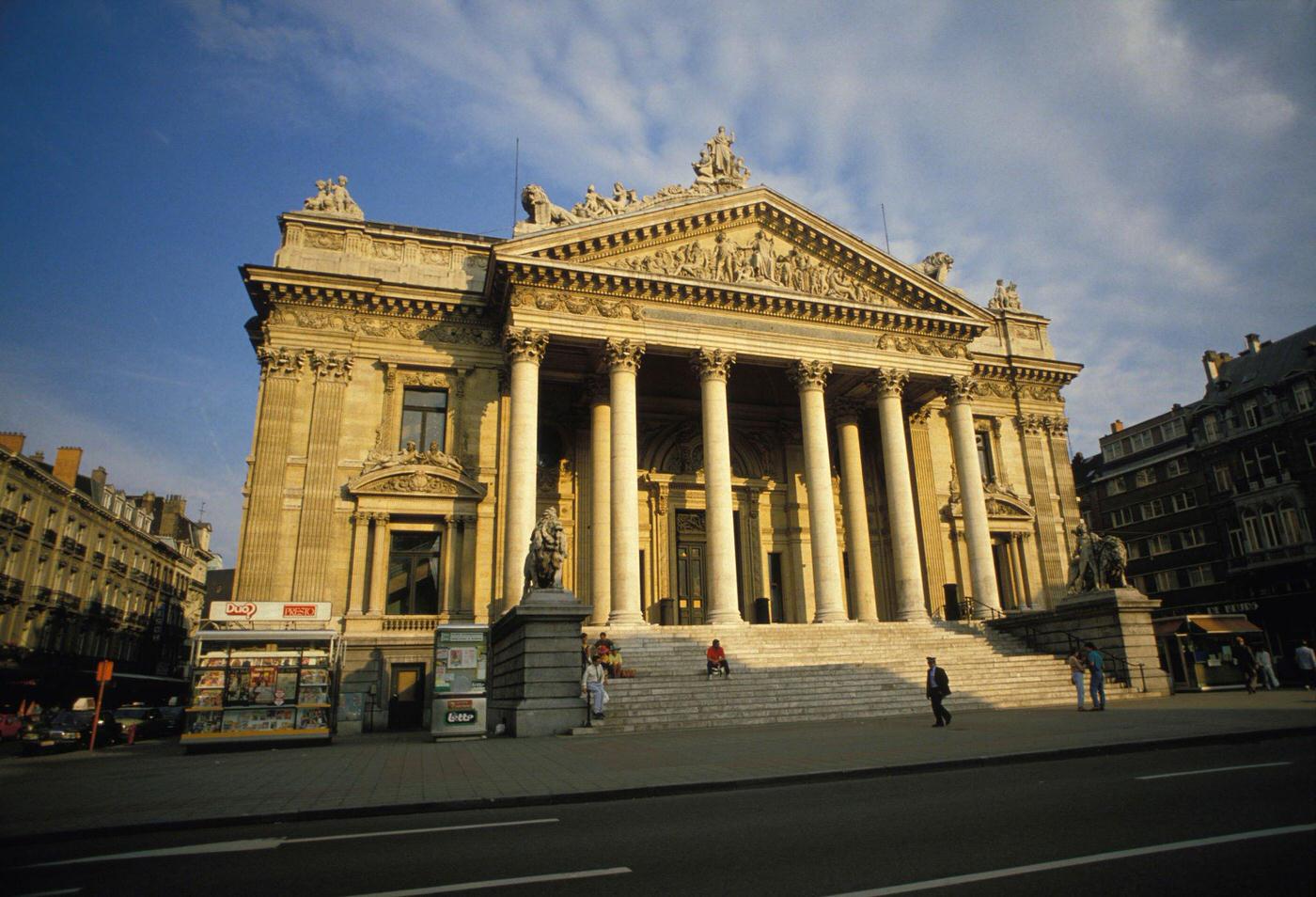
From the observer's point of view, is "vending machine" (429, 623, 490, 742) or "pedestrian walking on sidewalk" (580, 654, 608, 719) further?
"pedestrian walking on sidewalk" (580, 654, 608, 719)

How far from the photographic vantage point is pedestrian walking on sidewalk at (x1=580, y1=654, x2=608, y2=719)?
62.3 feet

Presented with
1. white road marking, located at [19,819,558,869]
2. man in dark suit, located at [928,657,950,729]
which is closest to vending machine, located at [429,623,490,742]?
man in dark suit, located at [928,657,950,729]

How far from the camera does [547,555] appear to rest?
813 inches

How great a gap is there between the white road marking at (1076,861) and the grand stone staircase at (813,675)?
14182 millimetres

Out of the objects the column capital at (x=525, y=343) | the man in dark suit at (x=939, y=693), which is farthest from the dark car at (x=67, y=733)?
the man in dark suit at (x=939, y=693)

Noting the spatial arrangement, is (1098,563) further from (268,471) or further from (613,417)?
(268,471)

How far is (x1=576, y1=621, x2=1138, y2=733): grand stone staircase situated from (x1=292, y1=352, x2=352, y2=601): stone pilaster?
9.54 m

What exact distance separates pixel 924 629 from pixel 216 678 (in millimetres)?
21118

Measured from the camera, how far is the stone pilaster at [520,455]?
24.8 metres

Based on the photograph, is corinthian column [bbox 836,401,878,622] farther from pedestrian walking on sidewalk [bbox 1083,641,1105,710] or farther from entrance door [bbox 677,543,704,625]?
pedestrian walking on sidewalk [bbox 1083,641,1105,710]

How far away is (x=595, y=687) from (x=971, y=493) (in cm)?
1826

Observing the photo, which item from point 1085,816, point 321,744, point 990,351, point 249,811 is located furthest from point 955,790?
point 990,351

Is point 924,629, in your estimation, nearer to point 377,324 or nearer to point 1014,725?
point 1014,725

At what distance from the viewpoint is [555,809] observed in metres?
8.76
